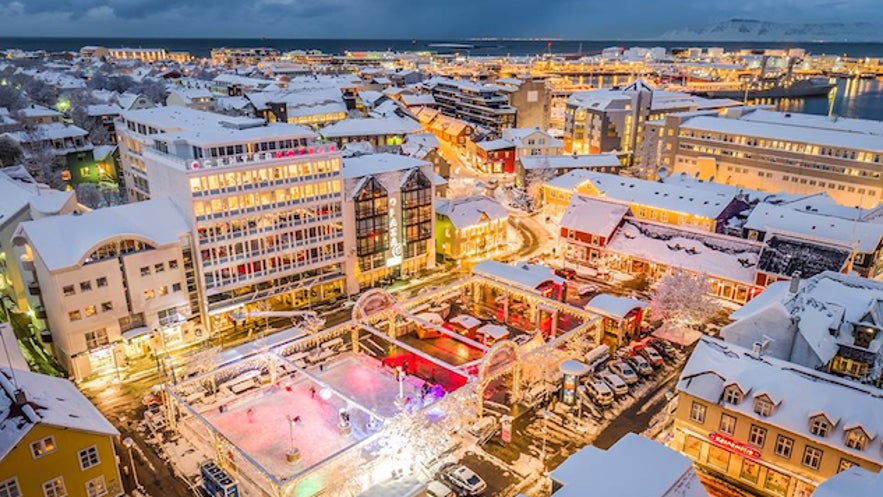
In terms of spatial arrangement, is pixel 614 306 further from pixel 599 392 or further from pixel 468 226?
pixel 468 226

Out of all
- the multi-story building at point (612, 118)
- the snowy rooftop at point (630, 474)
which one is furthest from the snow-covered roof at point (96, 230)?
the multi-story building at point (612, 118)

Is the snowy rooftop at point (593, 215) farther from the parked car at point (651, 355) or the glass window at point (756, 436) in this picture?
the glass window at point (756, 436)

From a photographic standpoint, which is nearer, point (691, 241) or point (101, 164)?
point (691, 241)

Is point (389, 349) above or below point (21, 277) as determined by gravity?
below

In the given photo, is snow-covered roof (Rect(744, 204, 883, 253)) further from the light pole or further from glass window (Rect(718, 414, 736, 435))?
the light pole

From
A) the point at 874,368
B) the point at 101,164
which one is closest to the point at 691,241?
the point at 874,368

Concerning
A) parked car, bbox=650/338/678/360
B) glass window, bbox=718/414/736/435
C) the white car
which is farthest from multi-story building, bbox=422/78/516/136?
the white car

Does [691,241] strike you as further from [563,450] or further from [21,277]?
[21,277]
